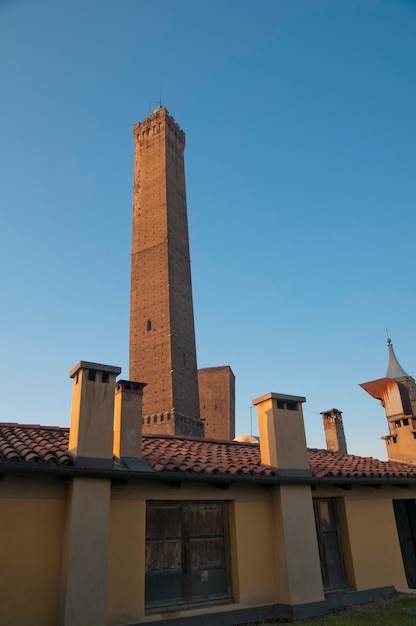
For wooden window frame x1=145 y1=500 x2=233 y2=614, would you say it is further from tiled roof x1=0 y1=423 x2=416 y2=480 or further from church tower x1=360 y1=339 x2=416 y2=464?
church tower x1=360 y1=339 x2=416 y2=464

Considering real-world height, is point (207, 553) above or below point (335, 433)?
below

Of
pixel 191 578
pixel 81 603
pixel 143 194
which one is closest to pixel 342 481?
pixel 191 578

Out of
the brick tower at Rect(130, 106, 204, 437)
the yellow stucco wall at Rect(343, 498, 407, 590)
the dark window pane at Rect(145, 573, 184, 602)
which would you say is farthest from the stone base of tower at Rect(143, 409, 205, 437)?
the dark window pane at Rect(145, 573, 184, 602)

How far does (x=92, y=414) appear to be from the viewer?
7.86m

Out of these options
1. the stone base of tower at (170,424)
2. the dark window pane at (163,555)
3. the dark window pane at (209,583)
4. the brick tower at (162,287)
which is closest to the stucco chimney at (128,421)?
the dark window pane at (163,555)

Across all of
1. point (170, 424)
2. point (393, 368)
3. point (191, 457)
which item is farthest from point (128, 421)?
point (170, 424)

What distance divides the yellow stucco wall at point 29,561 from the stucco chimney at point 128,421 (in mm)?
1549

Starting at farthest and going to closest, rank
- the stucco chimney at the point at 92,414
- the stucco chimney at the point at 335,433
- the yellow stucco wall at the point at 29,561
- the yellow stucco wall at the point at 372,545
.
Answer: the stucco chimney at the point at 335,433
the yellow stucco wall at the point at 372,545
the stucco chimney at the point at 92,414
the yellow stucco wall at the point at 29,561

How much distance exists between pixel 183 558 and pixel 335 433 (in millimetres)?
8980

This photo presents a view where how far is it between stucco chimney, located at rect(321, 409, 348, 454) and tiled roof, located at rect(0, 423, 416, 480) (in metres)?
3.00

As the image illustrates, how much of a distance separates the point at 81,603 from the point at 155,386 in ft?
77.6

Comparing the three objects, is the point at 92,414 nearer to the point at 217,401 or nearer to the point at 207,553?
the point at 207,553

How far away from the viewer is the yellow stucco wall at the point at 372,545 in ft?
32.3

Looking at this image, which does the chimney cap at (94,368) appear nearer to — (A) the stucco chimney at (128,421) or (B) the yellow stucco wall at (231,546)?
(A) the stucco chimney at (128,421)
